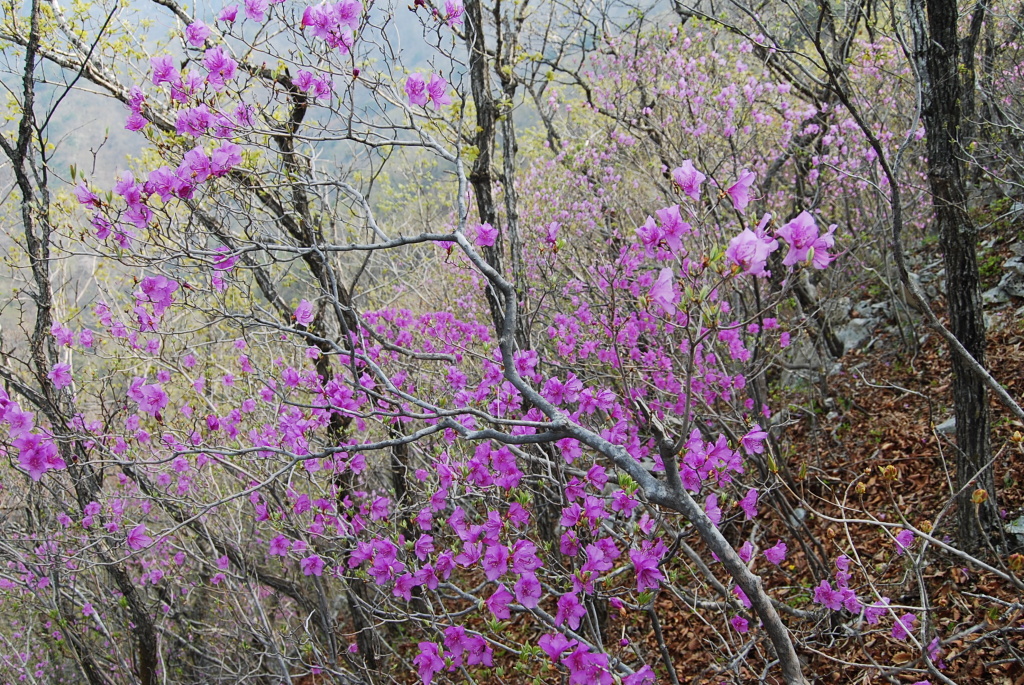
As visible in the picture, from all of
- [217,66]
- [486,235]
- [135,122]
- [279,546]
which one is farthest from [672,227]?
[279,546]

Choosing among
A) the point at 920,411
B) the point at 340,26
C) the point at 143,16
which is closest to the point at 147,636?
the point at 340,26

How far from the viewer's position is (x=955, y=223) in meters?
3.04

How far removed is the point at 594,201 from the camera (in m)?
6.95

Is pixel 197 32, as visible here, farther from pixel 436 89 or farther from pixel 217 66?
pixel 436 89

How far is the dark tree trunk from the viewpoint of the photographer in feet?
9.64

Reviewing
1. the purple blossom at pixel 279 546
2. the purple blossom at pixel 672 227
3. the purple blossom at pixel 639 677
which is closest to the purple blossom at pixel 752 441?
the purple blossom at pixel 639 677

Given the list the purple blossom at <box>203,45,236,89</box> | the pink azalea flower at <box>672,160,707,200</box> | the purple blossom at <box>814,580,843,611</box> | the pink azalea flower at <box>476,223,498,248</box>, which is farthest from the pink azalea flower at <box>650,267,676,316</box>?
the purple blossom at <box>203,45,236,89</box>

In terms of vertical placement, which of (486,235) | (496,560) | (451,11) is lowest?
(496,560)

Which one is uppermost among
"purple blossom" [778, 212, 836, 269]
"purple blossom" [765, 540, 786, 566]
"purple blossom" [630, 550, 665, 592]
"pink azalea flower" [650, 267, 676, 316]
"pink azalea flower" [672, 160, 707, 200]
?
"pink azalea flower" [672, 160, 707, 200]

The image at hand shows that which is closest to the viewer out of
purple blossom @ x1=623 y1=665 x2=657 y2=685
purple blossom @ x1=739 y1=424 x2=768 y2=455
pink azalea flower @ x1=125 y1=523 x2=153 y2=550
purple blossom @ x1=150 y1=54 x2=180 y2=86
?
purple blossom @ x1=623 y1=665 x2=657 y2=685

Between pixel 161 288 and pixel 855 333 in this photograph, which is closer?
pixel 161 288

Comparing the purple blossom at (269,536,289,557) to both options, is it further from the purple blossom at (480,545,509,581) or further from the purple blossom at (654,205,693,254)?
the purple blossom at (654,205,693,254)

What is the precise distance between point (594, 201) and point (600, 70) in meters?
2.42

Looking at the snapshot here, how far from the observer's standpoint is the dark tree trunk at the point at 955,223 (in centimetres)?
294
